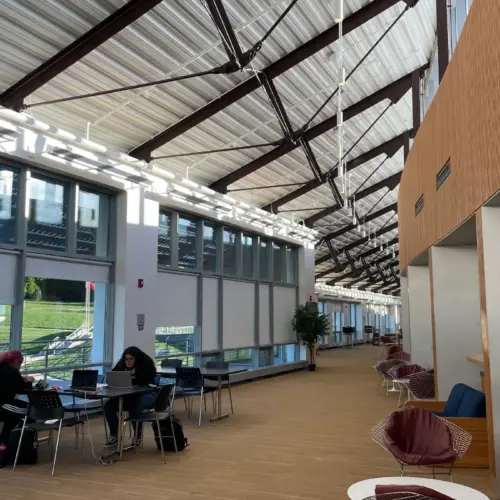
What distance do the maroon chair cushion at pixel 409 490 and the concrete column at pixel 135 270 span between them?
6442 mm

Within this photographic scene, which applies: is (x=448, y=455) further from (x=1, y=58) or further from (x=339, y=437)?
(x=1, y=58)

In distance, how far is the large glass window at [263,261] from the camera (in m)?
14.3

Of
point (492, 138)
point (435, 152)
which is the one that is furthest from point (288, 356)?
point (492, 138)

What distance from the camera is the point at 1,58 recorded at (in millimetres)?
6730

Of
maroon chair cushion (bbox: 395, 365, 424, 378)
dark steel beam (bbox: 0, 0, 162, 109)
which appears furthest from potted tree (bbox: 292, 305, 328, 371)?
→ dark steel beam (bbox: 0, 0, 162, 109)

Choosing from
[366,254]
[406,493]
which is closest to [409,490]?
[406,493]

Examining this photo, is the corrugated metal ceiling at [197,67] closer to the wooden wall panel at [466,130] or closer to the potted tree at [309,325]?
the wooden wall panel at [466,130]

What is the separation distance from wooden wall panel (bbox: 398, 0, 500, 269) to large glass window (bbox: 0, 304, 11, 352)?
5.73 metres

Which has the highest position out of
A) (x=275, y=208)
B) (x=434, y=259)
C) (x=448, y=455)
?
(x=275, y=208)

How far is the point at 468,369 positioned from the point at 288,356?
9.01 m

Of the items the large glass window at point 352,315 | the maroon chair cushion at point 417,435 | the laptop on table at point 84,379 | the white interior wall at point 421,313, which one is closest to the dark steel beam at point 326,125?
the white interior wall at point 421,313

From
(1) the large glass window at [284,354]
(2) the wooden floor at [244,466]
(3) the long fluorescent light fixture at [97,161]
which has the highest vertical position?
(3) the long fluorescent light fixture at [97,161]

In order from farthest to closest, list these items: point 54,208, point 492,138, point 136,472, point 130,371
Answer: point 54,208 < point 130,371 < point 136,472 < point 492,138

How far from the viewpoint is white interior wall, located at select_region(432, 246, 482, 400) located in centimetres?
659
